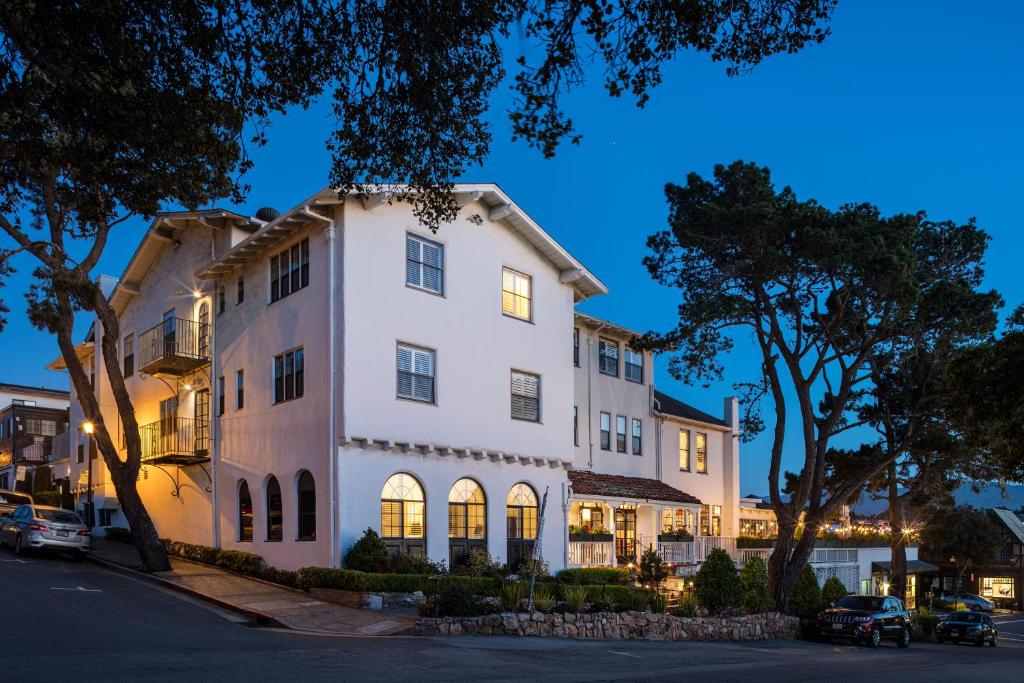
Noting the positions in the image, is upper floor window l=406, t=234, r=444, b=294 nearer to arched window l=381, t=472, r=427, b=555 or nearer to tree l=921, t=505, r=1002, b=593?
arched window l=381, t=472, r=427, b=555

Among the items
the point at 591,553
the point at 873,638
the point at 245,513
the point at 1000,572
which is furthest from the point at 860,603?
the point at 1000,572

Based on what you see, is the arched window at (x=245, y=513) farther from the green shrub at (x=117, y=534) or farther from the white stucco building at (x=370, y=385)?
the green shrub at (x=117, y=534)

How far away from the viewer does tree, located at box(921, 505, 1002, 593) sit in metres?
63.6

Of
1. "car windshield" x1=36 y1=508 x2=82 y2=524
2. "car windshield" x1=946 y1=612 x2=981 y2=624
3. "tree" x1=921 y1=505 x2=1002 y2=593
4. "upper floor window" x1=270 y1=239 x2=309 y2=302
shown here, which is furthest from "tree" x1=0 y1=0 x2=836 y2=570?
"tree" x1=921 y1=505 x2=1002 y2=593

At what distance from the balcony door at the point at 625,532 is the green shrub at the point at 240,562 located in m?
14.7

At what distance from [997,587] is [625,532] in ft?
146

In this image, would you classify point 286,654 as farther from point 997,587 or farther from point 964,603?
point 997,587

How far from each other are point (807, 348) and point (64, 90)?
2440 cm

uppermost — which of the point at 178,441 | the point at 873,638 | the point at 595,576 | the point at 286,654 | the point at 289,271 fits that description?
the point at 289,271

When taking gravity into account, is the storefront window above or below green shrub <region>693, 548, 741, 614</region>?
below

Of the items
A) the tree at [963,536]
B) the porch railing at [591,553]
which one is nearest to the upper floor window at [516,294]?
the porch railing at [591,553]

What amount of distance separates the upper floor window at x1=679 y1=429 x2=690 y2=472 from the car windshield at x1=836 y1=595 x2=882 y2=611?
1277 cm

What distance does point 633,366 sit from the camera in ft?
132

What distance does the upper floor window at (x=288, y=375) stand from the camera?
2662cm
